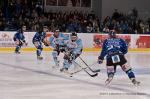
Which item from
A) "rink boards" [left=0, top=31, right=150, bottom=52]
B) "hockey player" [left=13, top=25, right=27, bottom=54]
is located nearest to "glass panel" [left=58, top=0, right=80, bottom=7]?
"rink boards" [left=0, top=31, right=150, bottom=52]

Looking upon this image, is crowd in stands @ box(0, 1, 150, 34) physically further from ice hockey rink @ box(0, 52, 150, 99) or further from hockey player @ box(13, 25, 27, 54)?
ice hockey rink @ box(0, 52, 150, 99)

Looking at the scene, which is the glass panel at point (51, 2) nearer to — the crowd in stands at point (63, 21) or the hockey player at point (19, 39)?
the crowd in stands at point (63, 21)

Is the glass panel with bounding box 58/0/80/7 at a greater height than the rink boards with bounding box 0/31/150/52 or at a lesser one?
greater

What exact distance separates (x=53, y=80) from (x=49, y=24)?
11.6 metres

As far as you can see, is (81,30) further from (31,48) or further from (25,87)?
(25,87)

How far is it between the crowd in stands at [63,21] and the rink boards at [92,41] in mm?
700

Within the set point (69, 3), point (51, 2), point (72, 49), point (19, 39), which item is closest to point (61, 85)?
point (72, 49)

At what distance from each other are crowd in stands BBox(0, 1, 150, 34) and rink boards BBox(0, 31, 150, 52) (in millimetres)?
700

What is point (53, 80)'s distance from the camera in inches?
402

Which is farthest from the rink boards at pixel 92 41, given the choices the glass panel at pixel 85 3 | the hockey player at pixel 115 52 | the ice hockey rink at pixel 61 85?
the hockey player at pixel 115 52

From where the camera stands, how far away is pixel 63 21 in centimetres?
2258

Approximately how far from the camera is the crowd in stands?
21250 mm

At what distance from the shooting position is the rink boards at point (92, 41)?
19484 mm

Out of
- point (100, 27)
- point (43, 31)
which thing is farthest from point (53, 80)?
point (100, 27)
